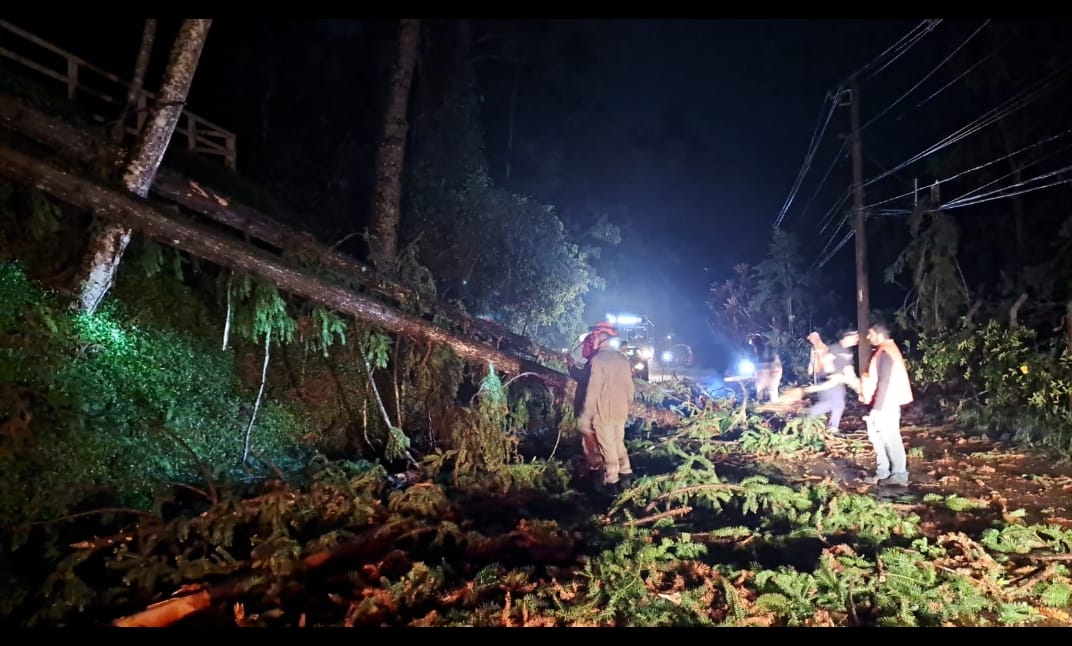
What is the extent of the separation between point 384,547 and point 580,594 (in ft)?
5.54

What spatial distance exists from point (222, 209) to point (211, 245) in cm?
118

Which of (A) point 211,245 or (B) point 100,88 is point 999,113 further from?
(B) point 100,88

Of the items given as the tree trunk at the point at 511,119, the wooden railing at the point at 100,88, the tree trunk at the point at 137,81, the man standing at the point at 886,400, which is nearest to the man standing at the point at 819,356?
the man standing at the point at 886,400

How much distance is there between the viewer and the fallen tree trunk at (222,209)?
4844mm

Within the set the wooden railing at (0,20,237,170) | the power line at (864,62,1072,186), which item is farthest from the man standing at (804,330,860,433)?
the wooden railing at (0,20,237,170)

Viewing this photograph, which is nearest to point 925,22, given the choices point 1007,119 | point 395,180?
point 1007,119

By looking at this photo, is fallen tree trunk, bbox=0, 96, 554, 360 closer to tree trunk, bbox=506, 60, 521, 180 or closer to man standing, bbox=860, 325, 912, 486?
man standing, bbox=860, 325, 912, 486

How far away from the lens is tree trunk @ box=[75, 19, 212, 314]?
201 inches

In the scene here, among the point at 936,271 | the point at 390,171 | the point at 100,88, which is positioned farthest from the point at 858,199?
the point at 100,88

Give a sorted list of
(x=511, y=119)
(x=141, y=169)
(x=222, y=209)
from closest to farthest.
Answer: (x=141, y=169)
(x=222, y=209)
(x=511, y=119)

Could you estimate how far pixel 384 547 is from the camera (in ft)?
14.2

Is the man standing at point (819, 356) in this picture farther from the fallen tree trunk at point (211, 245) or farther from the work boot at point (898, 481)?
the fallen tree trunk at point (211, 245)

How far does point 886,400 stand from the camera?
588 centimetres

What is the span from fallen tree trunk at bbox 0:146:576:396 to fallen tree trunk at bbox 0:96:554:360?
478 mm
